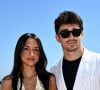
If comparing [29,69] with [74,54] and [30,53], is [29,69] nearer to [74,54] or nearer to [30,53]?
[30,53]

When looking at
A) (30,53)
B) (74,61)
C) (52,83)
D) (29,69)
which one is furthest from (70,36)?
(29,69)

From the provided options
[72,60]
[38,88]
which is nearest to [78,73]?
[72,60]

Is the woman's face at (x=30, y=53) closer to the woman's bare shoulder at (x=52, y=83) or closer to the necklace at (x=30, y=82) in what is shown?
the necklace at (x=30, y=82)

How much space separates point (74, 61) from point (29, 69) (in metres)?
1.37

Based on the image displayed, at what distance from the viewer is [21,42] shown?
1506 centimetres

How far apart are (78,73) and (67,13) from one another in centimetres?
167

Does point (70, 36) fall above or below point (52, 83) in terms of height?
above

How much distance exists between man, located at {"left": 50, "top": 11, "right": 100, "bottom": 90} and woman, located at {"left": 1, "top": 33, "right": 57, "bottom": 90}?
0.52m

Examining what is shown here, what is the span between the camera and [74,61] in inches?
574

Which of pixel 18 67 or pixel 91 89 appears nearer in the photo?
pixel 91 89

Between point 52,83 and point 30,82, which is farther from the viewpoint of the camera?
point 30,82

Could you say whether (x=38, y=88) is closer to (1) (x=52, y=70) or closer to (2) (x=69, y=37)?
(1) (x=52, y=70)

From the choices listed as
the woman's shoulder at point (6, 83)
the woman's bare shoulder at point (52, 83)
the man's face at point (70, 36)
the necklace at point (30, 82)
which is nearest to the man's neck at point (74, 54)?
the man's face at point (70, 36)

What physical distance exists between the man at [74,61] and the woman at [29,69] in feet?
1.71
